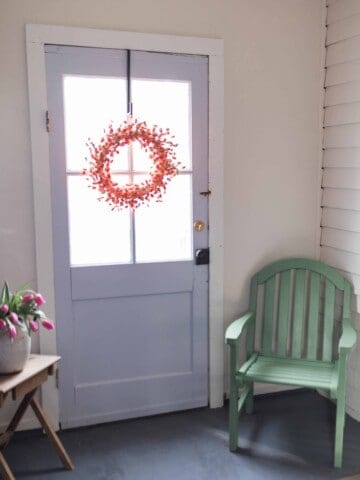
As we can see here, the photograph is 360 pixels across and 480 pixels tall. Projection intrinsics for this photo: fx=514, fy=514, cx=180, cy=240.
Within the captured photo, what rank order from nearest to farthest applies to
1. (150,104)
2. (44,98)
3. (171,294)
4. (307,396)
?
(44,98) < (150,104) < (171,294) < (307,396)

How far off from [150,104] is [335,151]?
3.66 feet

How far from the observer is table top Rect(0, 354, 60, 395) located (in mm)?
2158

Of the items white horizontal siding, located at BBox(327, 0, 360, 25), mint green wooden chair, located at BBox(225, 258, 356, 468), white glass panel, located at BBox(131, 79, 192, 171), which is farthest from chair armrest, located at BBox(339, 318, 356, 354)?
white horizontal siding, located at BBox(327, 0, 360, 25)

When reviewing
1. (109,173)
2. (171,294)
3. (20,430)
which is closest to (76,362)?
(20,430)

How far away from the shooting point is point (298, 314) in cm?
296

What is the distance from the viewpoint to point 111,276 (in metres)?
2.79

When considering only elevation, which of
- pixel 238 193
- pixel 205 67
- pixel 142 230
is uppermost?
pixel 205 67

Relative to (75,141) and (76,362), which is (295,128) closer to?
(75,141)

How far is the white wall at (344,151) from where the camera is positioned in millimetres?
A: 2801

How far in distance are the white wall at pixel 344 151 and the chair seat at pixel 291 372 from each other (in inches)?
12.5

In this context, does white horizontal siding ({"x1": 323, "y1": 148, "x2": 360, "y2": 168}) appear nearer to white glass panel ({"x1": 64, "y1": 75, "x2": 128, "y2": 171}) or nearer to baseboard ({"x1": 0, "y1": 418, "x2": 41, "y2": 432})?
white glass panel ({"x1": 64, "y1": 75, "x2": 128, "y2": 171})

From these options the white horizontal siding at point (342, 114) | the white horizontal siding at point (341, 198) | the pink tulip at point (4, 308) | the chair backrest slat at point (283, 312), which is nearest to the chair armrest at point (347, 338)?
the chair backrest slat at point (283, 312)

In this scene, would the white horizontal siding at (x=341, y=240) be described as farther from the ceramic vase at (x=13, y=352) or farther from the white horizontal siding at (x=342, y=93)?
the ceramic vase at (x=13, y=352)

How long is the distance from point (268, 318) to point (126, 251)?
36.0 inches
